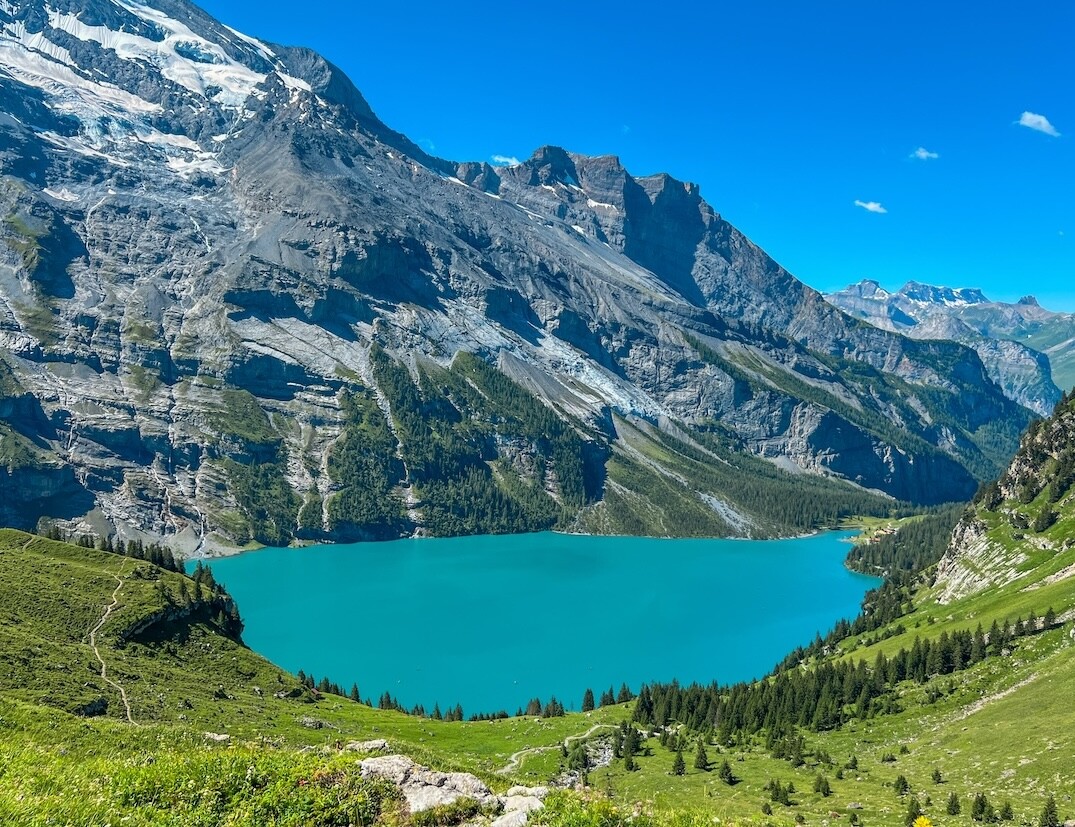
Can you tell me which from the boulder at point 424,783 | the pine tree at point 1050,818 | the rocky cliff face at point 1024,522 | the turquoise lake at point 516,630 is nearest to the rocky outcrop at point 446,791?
the boulder at point 424,783

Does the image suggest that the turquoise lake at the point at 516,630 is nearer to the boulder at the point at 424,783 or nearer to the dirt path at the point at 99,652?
the dirt path at the point at 99,652

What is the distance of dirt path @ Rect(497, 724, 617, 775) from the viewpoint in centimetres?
6544

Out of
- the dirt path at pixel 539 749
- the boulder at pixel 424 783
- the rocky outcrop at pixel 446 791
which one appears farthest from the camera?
the dirt path at pixel 539 749

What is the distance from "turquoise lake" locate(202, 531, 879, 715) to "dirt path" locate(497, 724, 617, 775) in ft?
106

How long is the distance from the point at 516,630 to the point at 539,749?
7836 cm

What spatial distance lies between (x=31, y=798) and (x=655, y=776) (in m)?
56.6

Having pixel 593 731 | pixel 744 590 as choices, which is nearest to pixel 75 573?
pixel 593 731

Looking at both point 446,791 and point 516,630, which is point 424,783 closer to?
point 446,791

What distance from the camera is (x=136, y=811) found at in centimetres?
1301

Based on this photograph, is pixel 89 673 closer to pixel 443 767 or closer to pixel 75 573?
pixel 75 573

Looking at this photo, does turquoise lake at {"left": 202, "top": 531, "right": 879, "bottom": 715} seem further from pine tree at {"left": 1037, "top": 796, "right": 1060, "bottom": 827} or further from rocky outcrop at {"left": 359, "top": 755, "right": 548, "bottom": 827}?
rocky outcrop at {"left": 359, "top": 755, "right": 548, "bottom": 827}

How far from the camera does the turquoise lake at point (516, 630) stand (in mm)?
120062

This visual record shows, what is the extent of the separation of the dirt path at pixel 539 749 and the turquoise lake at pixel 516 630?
3223 cm

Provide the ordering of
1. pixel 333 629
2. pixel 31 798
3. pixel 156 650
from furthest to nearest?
pixel 333 629, pixel 156 650, pixel 31 798
